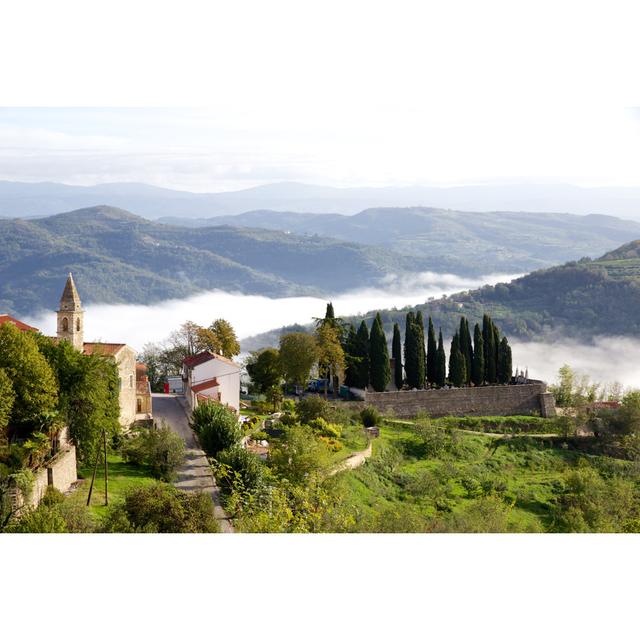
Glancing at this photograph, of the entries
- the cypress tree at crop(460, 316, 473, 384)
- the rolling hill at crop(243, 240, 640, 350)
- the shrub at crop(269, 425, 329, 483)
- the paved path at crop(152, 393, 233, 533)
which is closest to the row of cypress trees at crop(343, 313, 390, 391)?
the cypress tree at crop(460, 316, 473, 384)

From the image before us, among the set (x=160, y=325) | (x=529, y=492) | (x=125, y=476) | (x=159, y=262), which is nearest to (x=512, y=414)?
(x=529, y=492)

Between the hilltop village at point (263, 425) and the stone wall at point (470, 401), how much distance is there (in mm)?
36

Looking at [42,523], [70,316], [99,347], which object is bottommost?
[42,523]

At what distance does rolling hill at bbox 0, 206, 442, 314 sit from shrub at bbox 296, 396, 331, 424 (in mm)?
19534

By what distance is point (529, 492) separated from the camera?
50.1ft

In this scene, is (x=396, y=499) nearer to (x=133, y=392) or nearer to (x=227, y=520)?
(x=227, y=520)

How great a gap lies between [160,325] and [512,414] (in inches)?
632

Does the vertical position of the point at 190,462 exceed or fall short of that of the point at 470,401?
it exceeds it

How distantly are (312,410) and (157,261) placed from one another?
5001cm

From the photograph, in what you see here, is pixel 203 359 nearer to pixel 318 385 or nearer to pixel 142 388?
pixel 142 388

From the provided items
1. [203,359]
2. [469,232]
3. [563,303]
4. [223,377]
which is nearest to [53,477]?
[223,377]

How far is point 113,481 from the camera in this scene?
1139 centimetres

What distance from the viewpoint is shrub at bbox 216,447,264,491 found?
11.3m

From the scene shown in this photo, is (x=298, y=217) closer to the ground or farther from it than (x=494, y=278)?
farther from it
